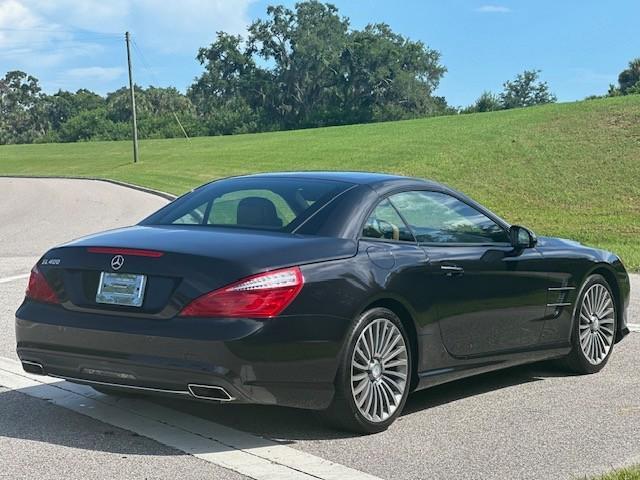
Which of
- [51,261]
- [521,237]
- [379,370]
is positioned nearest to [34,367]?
[51,261]

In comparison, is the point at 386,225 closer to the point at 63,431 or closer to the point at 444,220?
the point at 444,220

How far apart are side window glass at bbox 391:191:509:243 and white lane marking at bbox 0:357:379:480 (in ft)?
5.61

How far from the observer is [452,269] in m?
6.00

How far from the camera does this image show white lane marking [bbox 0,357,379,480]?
4.69 m

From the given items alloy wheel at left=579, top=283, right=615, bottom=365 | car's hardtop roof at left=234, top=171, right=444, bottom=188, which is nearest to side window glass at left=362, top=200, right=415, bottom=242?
car's hardtop roof at left=234, top=171, right=444, bottom=188

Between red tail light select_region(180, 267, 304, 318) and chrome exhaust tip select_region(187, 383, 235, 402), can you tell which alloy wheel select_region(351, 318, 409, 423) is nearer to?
red tail light select_region(180, 267, 304, 318)

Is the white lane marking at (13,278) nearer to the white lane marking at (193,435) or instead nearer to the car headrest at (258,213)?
the white lane marking at (193,435)

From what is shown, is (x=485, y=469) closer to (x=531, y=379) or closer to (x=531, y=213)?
(x=531, y=379)

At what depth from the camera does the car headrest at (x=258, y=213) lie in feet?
18.9

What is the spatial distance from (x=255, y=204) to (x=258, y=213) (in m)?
0.10

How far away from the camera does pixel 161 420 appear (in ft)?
18.3

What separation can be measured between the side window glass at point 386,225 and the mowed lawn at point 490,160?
32.1ft

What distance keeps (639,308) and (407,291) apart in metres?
5.67

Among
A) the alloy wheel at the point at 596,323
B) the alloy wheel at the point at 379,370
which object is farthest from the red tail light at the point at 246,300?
the alloy wheel at the point at 596,323
